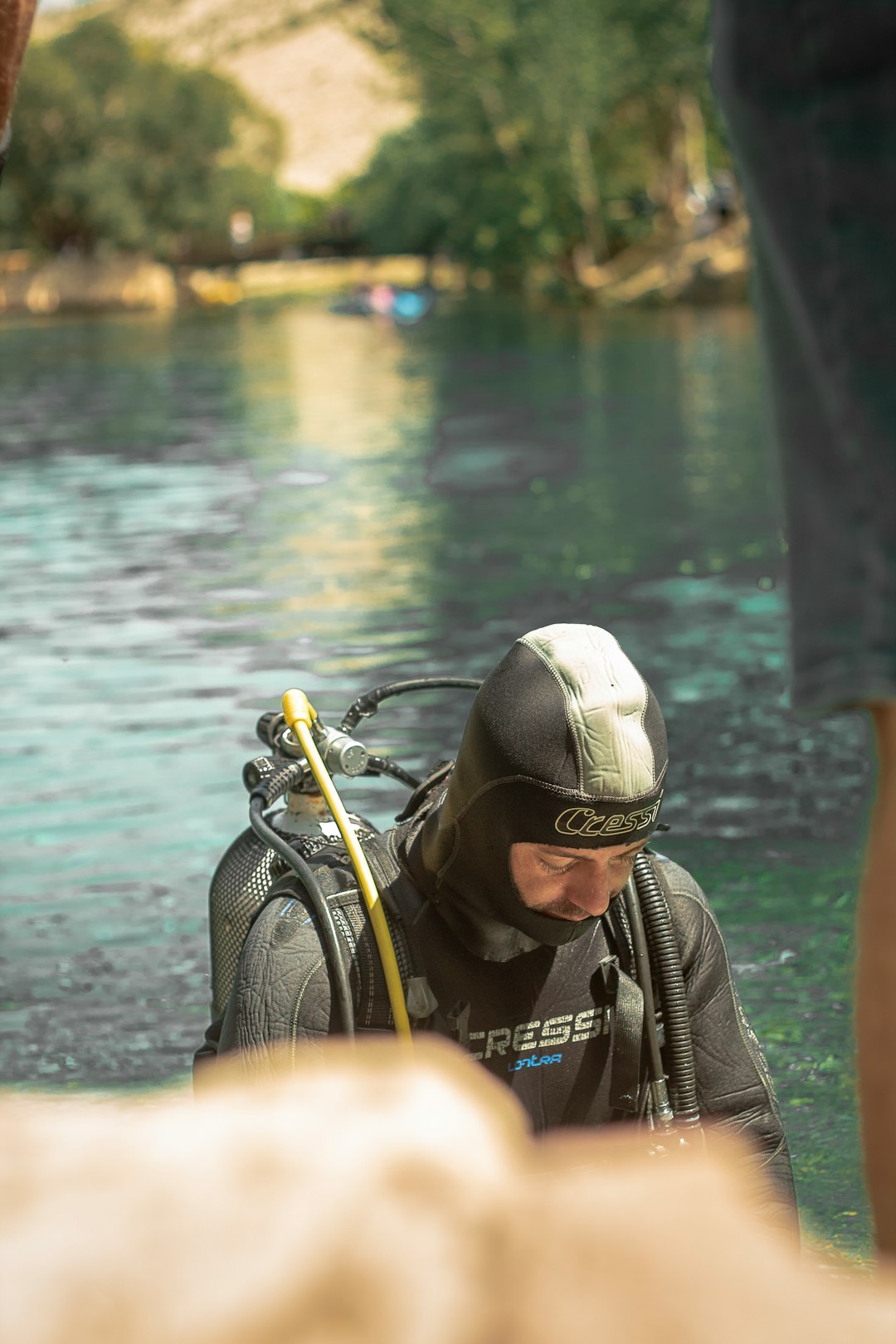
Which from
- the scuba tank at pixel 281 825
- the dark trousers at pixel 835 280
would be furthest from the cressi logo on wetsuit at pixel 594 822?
the dark trousers at pixel 835 280

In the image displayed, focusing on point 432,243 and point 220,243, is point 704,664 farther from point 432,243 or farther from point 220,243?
point 220,243

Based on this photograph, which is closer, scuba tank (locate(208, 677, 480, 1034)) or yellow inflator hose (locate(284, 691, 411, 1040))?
yellow inflator hose (locate(284, 691, 411, 1040))

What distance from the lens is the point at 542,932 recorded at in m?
3.14

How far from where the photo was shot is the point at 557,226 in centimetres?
6134

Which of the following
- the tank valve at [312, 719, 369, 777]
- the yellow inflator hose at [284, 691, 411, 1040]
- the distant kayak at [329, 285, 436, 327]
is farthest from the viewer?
the distant kayak at [329, 285, 436, 327]

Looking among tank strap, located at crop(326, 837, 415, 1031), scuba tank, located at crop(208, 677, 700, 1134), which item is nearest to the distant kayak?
scuba tank, located at crop(208, 677, 700, 1134)

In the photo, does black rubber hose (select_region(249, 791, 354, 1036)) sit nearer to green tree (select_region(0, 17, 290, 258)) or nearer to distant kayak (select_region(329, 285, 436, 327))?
distant kayak (select_region(329, 285, 436, 327))

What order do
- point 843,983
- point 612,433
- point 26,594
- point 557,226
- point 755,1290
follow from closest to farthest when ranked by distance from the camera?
point 755,1290 → point 843,983 → point 26,594 → point 612,433 → point 557,226

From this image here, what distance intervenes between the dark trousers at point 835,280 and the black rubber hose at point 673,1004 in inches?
83.4

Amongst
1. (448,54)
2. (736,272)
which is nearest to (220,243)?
(448,54)

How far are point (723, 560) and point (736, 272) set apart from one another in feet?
116

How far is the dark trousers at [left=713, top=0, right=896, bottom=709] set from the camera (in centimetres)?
119

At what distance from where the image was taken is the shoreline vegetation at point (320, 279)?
5012 cm

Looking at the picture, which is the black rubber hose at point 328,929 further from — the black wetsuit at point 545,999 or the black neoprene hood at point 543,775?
the black neoprene hood at point 543,775
